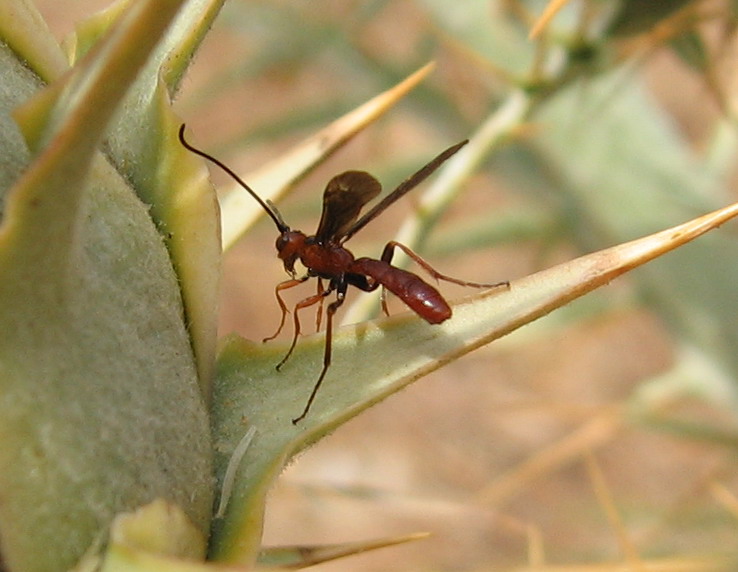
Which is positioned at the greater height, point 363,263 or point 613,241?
point 363,263

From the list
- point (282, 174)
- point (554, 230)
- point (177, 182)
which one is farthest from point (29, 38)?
point (554, 230)

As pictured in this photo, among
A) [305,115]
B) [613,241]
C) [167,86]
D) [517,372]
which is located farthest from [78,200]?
[517,372]

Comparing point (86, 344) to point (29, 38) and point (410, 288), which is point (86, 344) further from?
point (410, 288)

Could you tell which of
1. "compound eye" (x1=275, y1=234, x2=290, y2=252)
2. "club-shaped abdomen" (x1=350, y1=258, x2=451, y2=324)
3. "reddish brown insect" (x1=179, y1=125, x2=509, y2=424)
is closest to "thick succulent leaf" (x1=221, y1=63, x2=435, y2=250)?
"reddish brown insect" (x1=179, y1=125, x2=509, y2=424)

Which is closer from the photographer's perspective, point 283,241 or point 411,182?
point 411,182

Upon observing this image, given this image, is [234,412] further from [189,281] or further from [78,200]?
[78,200]

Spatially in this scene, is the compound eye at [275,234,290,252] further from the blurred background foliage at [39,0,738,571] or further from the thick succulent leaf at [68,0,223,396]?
the thick succulent leaf at [68,0,223,396]
